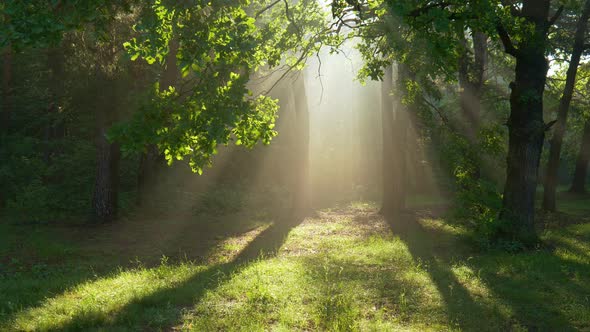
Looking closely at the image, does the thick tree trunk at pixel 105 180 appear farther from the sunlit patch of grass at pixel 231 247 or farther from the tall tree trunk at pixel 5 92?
the tall tree trunk at pixel 5 92

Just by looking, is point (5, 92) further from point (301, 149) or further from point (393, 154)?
point (393, 154)

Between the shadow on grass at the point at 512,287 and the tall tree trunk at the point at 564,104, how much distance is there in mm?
12345

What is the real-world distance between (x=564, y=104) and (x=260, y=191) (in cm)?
1484

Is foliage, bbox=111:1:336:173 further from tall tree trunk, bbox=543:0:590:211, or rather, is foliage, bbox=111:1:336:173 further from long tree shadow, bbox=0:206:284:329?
tall tree trunk, bbox=543:0:590:211

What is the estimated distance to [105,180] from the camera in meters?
17.9

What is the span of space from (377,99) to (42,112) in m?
26.4

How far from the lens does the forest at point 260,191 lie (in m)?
7.09

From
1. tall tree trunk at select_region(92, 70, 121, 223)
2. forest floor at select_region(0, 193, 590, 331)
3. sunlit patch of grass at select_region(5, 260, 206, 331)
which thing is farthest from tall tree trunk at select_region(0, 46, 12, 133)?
sunlit patch of grass at select_region(5, 260, 206, 331)

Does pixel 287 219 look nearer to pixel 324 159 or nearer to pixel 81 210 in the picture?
pixel 81 210

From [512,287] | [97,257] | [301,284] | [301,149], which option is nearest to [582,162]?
[301,149]

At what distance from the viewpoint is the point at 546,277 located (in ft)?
28.6

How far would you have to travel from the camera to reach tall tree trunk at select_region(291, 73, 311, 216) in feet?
72.6

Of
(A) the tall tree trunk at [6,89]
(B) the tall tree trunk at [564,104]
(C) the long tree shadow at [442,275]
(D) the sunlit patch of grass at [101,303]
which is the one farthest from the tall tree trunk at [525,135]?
(A) the tall tree trunk at [6,89]

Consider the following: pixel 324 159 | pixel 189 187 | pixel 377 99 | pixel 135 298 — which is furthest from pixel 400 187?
pixel 377 99
